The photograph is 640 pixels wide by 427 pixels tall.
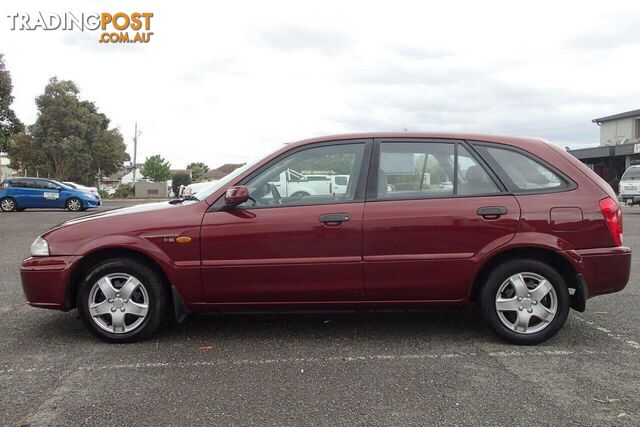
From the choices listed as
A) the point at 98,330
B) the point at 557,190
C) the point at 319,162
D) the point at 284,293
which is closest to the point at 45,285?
the point at 98,330

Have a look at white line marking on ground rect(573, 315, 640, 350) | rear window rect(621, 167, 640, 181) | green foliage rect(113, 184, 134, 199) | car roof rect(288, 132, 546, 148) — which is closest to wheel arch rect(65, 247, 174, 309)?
car roof rect(288, 132, 546, 148)

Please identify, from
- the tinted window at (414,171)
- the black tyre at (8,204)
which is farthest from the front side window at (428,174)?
the black tyre at (8,204)

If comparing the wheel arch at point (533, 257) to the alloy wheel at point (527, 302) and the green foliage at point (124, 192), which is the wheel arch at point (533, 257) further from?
the green foliage at point (124, 192)

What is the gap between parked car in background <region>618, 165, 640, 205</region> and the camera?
18812 mm

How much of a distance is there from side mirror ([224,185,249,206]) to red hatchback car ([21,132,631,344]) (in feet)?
0.03

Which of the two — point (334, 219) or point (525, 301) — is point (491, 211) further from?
point (334, 219)

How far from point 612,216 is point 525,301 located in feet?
2.96

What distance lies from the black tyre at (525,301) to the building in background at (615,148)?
110ft

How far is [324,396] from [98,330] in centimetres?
196

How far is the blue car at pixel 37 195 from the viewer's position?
66.2 feet

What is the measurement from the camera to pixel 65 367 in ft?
11.7

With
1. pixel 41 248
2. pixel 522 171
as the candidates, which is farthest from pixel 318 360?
pixel 41 248

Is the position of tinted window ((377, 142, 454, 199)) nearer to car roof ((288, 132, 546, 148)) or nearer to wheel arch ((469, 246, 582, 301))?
car roof ((288, 132, 546, 148))

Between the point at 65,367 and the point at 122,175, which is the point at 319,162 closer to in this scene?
the point at 65,367
